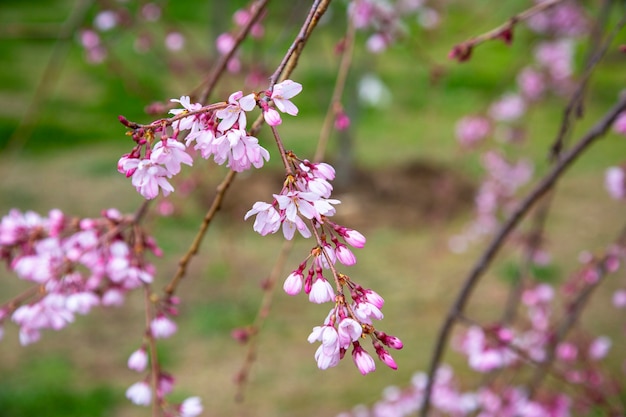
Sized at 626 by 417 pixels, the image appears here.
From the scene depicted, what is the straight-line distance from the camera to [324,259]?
69 cm

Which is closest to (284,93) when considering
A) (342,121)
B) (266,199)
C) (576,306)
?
(342,121)

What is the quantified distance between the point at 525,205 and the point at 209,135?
0.90 meters

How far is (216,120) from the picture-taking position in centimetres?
67

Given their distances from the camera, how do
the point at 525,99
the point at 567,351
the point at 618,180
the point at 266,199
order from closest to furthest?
the point at 618,180, the point at 567,351, the point at 525,99, the point at 266,199

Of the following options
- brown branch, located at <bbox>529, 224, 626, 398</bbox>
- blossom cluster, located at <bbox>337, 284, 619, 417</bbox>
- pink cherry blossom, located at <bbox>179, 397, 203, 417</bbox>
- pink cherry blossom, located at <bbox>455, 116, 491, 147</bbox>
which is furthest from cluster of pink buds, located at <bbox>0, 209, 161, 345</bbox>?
pink cherry blossom, located at <bbox>455, 116, 491, 147</bbox>

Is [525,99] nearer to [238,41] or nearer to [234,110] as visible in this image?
[238,41]

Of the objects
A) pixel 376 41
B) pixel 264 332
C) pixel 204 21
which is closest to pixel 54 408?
pixel 264 332

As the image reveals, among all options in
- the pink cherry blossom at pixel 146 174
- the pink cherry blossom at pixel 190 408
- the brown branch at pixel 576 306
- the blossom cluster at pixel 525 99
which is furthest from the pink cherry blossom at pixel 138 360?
the blossom cluster at pixel 525 99

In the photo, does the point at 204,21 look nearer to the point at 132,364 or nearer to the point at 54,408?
the point at 54,408

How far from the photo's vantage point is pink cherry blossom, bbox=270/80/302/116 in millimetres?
668

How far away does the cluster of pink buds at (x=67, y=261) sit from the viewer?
118 cm

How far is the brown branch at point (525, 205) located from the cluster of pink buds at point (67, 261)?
66 centimetres

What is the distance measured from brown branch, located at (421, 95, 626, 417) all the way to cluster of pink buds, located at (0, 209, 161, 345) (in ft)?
2.16

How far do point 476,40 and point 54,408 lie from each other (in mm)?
2565
